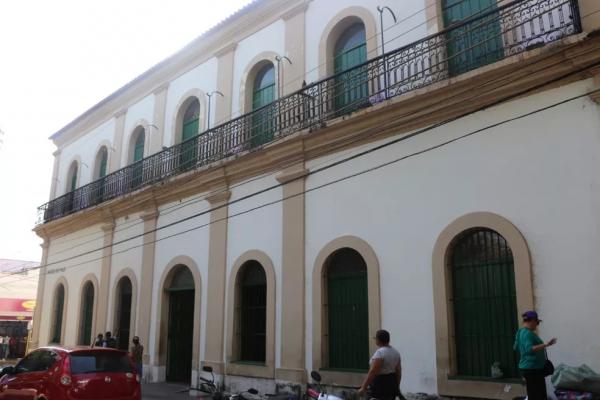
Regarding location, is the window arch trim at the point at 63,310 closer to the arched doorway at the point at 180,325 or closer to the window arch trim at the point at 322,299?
the arched doorway at the point at 180,325

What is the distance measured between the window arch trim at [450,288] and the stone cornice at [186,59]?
6676 mm

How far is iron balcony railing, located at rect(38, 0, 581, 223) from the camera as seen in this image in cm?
847

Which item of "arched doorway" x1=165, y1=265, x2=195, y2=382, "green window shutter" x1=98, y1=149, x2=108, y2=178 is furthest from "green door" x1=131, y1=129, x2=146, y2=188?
"arched doorway" x1=165, y1=265, x2=195, y2=382

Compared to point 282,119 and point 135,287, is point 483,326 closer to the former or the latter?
point 282,119

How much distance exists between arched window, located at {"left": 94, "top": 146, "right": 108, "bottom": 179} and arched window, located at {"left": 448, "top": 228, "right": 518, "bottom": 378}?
45.2 feet

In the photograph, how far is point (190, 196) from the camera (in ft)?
45.7

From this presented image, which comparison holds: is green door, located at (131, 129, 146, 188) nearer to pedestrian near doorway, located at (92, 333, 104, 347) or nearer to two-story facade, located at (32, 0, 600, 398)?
two-story facade, located at (32, 0, 600, 398)

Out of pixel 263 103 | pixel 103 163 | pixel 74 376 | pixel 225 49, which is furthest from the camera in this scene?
pixel 103 163

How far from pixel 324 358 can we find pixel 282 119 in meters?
4.92

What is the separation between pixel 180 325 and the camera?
14.3 metres

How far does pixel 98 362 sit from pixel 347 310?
14.0ft

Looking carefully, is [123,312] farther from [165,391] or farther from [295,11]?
[295,11]

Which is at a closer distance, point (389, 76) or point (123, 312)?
point (389, 76)

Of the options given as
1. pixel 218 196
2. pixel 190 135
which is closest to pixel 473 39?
pixel 218 196
